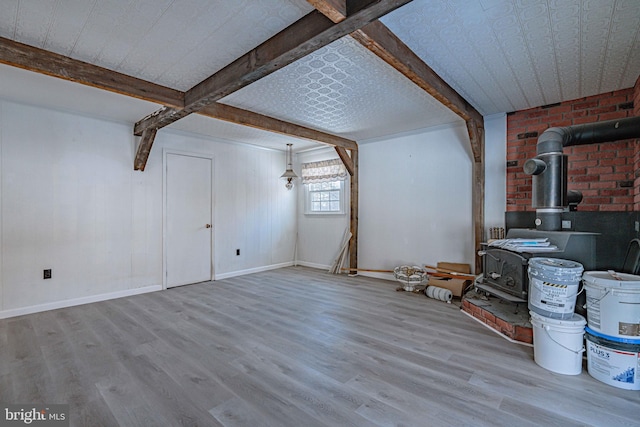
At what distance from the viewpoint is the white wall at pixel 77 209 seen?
3408mm

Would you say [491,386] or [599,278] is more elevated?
[599,278]

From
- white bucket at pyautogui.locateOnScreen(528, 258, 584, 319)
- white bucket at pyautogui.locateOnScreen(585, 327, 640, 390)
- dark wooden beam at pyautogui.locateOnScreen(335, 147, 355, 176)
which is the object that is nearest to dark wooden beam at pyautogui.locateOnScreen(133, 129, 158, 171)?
dark wooden beam at pyautogui.locateOnScreen(335, 147, 355, 176)

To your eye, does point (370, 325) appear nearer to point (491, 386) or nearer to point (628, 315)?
point (491, 386)

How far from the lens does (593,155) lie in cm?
331

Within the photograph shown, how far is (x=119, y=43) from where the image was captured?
2.23 m

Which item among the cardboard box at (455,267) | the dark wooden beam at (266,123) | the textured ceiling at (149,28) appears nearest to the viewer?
the textured ceiling at (149,28)

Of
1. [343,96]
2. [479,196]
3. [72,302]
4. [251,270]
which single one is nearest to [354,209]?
[479,196]

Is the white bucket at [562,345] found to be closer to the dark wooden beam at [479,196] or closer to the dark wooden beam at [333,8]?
the dark wooden beam at [479,196]

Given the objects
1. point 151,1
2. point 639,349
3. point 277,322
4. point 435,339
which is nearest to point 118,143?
point 151,1

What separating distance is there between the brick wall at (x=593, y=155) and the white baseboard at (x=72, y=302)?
520cm

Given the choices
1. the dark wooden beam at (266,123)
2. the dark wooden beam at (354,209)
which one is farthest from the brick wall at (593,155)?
the dark wooden beam at (266,123)

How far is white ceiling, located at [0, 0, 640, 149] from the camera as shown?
1.87m

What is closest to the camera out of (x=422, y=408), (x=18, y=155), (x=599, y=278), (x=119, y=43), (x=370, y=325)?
(x=422, y=408)

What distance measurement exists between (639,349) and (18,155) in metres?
5.90
